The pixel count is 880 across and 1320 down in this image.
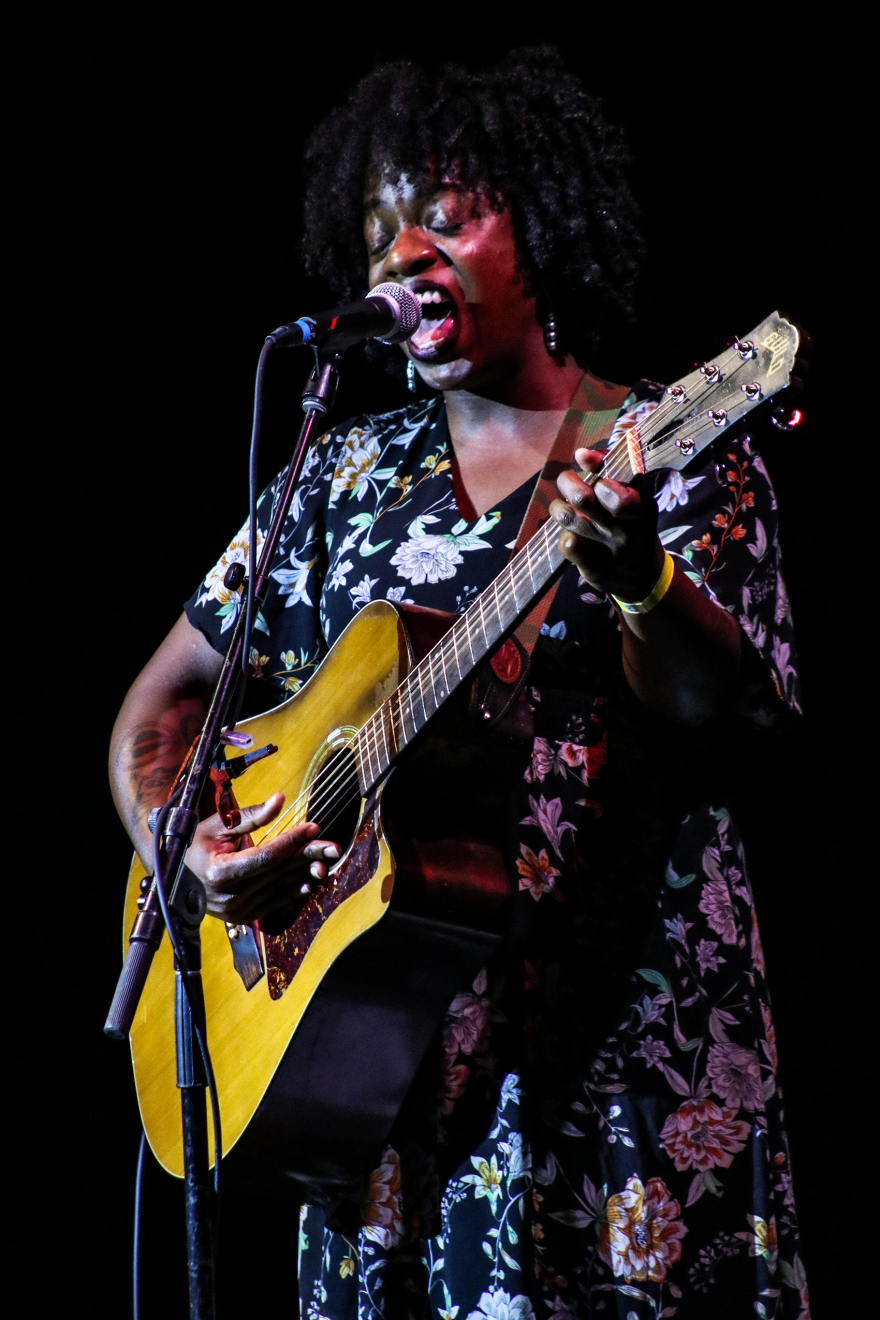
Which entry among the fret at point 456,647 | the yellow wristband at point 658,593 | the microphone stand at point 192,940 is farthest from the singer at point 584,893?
the microphone stand at point 192,940

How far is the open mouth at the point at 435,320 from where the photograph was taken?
196cm

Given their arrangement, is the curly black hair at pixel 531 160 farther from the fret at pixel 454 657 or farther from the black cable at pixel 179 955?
the black cable at pixel 179 955

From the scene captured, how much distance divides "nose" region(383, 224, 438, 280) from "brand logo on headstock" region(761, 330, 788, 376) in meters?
0.80

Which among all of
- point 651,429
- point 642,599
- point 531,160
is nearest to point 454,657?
point 642,599

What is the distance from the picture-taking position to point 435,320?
1.97 metres

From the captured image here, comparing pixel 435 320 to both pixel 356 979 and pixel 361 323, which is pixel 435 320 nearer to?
pixel 361 323

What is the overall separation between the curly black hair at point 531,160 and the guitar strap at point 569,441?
0.49 feet

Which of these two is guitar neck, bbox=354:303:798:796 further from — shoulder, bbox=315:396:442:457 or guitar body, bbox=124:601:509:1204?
shoulder, bbox=315:396:442:457

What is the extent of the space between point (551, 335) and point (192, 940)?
1.14 metres

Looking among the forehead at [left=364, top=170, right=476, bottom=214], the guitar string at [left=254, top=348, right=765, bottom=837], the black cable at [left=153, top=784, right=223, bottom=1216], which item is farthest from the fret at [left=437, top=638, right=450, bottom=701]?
the forehead at [left=364, top=170, right=476, bottom=214]

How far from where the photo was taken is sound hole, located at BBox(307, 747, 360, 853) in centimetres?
171

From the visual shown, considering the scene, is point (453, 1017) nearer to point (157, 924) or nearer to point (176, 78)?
point (157, 924)

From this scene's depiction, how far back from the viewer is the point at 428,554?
1.91m

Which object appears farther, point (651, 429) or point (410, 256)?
point (410, 256)
